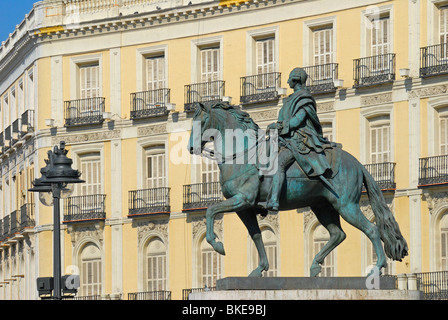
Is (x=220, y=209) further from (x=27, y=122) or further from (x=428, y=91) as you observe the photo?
(x=27, y=122)

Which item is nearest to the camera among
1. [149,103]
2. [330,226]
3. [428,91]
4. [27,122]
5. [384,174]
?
[330,226]

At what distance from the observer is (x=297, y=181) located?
1062 inches

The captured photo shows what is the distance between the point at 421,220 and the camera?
55188 mm

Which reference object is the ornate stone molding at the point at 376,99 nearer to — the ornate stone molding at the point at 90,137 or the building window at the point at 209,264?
the building window at the point at 209,264

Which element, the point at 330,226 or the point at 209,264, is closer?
the point at 330,226

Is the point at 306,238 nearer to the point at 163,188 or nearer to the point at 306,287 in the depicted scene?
the point at 163,188

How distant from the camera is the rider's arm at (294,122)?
27141mm

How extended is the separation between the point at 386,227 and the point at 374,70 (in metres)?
30.1

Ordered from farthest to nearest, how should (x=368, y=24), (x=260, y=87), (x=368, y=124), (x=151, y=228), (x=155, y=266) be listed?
(x=155, y=266) → (x=151, y=228) → (x=260, y=87) → (x=368, y=24) → (x=368, y=124)

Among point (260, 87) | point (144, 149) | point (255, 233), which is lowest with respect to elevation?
point (255, 233)

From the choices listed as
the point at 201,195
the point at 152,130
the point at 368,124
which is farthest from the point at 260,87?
the point at 152,130

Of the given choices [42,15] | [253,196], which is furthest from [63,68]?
[253,196]

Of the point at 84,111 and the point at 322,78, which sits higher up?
the point at 322,78

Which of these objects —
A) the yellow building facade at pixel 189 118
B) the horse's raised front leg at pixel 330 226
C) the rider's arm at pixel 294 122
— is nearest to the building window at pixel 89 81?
the yellow building facade at pixel 189 118
